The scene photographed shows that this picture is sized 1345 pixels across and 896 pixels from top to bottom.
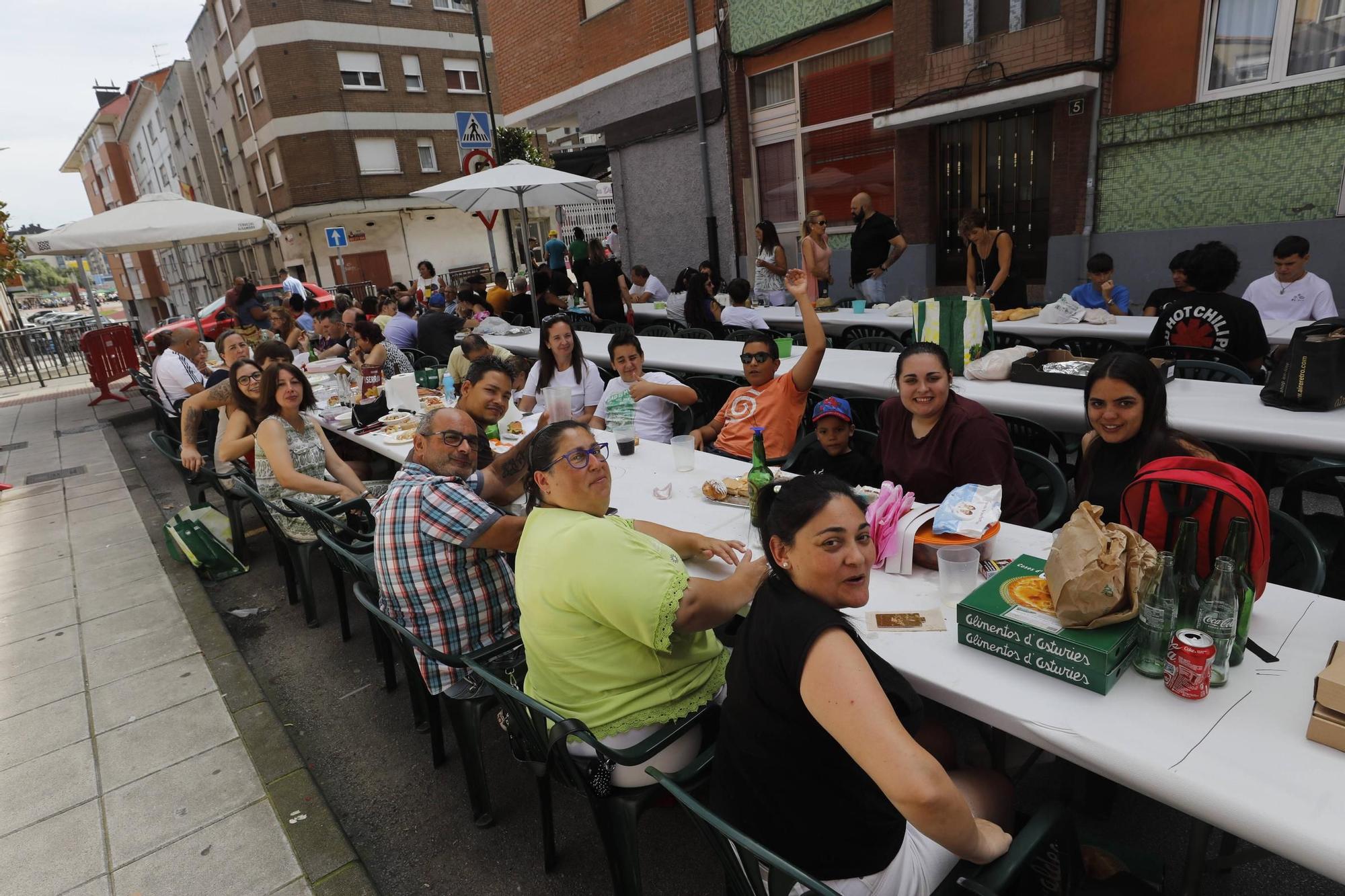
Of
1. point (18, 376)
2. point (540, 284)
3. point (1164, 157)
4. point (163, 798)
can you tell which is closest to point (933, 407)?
point (163, 798)

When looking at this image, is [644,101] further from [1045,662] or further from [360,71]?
[360,71]

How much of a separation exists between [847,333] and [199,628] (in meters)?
5.59

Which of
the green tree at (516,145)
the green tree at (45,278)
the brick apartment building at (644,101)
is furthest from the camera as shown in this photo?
the green tree at (45,278)

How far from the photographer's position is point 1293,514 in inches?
110

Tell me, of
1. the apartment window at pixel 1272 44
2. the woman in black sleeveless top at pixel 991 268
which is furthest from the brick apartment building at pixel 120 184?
the apartment window at pixel 1272 44

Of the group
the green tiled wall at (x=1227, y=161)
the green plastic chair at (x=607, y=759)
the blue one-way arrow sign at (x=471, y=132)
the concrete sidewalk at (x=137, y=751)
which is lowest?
the concrete sidewalk at (x=137, y=751)

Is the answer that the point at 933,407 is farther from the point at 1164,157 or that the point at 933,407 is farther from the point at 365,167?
the point at 365,167

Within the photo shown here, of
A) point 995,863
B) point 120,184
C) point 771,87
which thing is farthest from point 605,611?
point 120,184

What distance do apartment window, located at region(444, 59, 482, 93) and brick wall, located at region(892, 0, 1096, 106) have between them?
2134cm

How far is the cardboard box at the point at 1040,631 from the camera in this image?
160 centimetres

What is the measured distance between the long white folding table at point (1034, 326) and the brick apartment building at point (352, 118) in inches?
837

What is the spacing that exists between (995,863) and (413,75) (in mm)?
29620

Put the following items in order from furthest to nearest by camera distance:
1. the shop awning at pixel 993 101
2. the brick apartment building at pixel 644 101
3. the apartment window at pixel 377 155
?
the apartment window at pixel 377 155, the brick apartment building at pixel 644 101, the shop awning at pixel 993 101

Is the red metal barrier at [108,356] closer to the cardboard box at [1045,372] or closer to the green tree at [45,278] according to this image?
the cardboard box at [1045,372]
